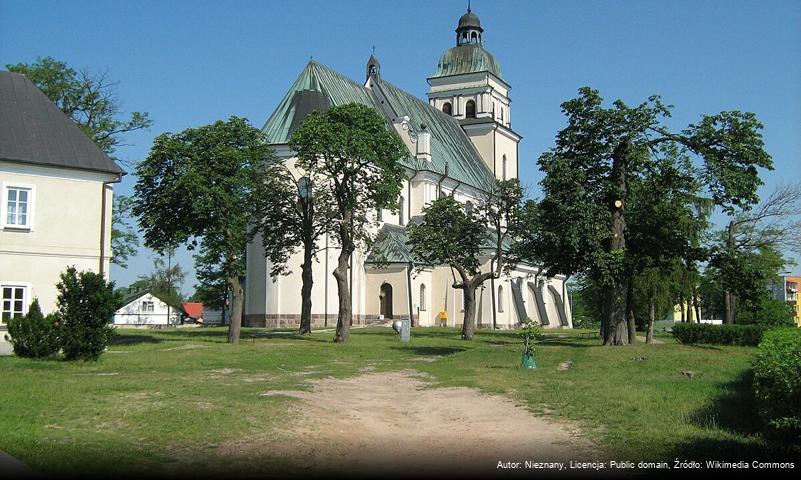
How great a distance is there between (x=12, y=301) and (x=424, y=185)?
3725 centimetres

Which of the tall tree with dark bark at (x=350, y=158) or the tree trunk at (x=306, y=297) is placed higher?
the tall tree with dark bark at (x=350, y=158)

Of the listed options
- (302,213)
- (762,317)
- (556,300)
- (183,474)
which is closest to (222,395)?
(183,474)

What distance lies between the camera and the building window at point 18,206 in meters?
25.5

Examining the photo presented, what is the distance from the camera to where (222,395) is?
14.6 meters

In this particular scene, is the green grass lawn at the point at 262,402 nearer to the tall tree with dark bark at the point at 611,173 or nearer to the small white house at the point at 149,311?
the tall tree with dark bark at the point at 611,173

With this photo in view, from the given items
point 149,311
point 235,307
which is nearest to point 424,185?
point 235,307


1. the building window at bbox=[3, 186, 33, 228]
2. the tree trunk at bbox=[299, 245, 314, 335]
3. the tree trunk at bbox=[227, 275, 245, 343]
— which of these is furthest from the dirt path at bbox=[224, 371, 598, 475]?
the tree trunk at bbox=[299, 245, 314, 335]

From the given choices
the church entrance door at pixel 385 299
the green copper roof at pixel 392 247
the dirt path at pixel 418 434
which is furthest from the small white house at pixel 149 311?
the dirt path at pixel 418 434

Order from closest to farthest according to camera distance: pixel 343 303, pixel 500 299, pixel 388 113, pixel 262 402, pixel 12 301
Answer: pixel 262 402, pixel 12 301, pixel 343 303, pixel 500 299, pixel 388 113

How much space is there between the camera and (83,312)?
21.1 metres

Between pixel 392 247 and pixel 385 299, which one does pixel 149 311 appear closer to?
pixel 385 299

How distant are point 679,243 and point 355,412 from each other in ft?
66.9

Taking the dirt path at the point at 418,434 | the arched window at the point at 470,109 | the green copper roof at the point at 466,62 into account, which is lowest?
the dirt path at the point at 418,434

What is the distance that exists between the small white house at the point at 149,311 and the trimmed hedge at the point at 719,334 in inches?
2320
